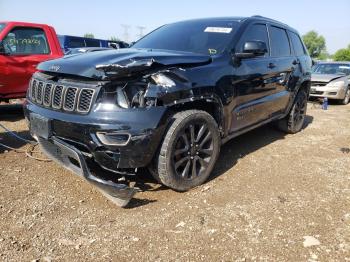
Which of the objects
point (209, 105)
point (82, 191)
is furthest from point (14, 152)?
point (209, 105)

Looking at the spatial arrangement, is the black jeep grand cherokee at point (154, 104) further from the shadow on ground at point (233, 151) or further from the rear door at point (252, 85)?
the shadow on ground at point (233, 151)

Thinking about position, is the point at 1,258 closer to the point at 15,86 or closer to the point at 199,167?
the point at 199,167

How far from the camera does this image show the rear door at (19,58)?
258 inches

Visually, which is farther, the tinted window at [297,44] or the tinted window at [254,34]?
the tinted window at [297,44]

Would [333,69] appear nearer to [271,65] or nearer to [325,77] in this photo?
[325,77]

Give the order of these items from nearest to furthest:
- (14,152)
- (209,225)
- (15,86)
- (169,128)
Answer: (209,225) → (169,128) → (14,152) → (15,86)

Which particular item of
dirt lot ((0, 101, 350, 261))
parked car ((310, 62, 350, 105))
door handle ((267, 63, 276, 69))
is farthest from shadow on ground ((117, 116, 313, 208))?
parked car ((310, 62, 350, 105))

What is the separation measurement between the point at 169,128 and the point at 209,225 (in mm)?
935

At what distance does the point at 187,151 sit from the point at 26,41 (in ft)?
16.0

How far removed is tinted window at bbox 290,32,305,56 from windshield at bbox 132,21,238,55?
6.80ft

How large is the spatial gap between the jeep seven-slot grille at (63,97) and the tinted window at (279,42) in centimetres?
312

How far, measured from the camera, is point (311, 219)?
3.31 meters

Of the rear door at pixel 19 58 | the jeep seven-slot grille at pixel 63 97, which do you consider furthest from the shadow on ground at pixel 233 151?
the rear door at pixel 19 58

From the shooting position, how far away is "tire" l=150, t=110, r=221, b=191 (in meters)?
3.35
